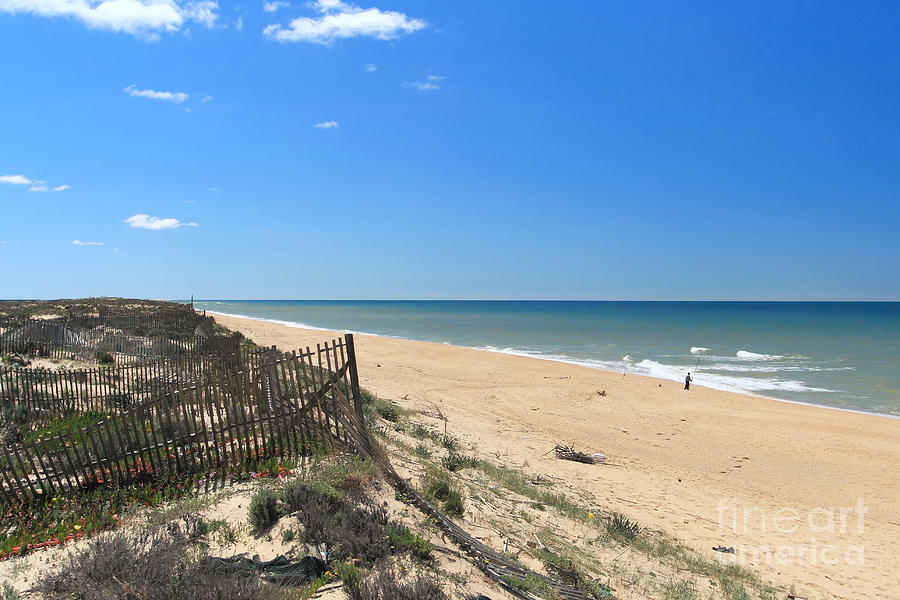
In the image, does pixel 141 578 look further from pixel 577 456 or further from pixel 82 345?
pixel 82 345

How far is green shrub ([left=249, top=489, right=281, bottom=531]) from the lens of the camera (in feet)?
16.7

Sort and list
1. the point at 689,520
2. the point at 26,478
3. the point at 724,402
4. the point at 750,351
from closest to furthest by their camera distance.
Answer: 1. the point at 26,478
2. the point at 689,520
3. the point at 724,402
4. the point at 750,351

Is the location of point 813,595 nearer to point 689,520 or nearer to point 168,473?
point 689,520

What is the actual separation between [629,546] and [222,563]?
5.12 meters

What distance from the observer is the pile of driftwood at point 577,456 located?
469 inches

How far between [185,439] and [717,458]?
1238 cm

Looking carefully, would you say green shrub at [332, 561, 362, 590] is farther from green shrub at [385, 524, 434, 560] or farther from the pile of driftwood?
the pile of driftwood

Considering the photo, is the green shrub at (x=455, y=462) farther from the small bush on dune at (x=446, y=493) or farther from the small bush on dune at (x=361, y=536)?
the small bush on dune at (x=361, y=536)

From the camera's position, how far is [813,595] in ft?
21.3

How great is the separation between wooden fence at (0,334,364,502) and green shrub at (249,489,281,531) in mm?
1589

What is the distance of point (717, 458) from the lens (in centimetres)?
1338

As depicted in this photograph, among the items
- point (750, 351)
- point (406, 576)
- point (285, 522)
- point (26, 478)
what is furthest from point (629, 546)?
point (750, 351)

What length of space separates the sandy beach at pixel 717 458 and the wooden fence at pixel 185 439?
5.19 meters

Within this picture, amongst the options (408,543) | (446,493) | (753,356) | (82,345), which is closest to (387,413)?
(446,493)
